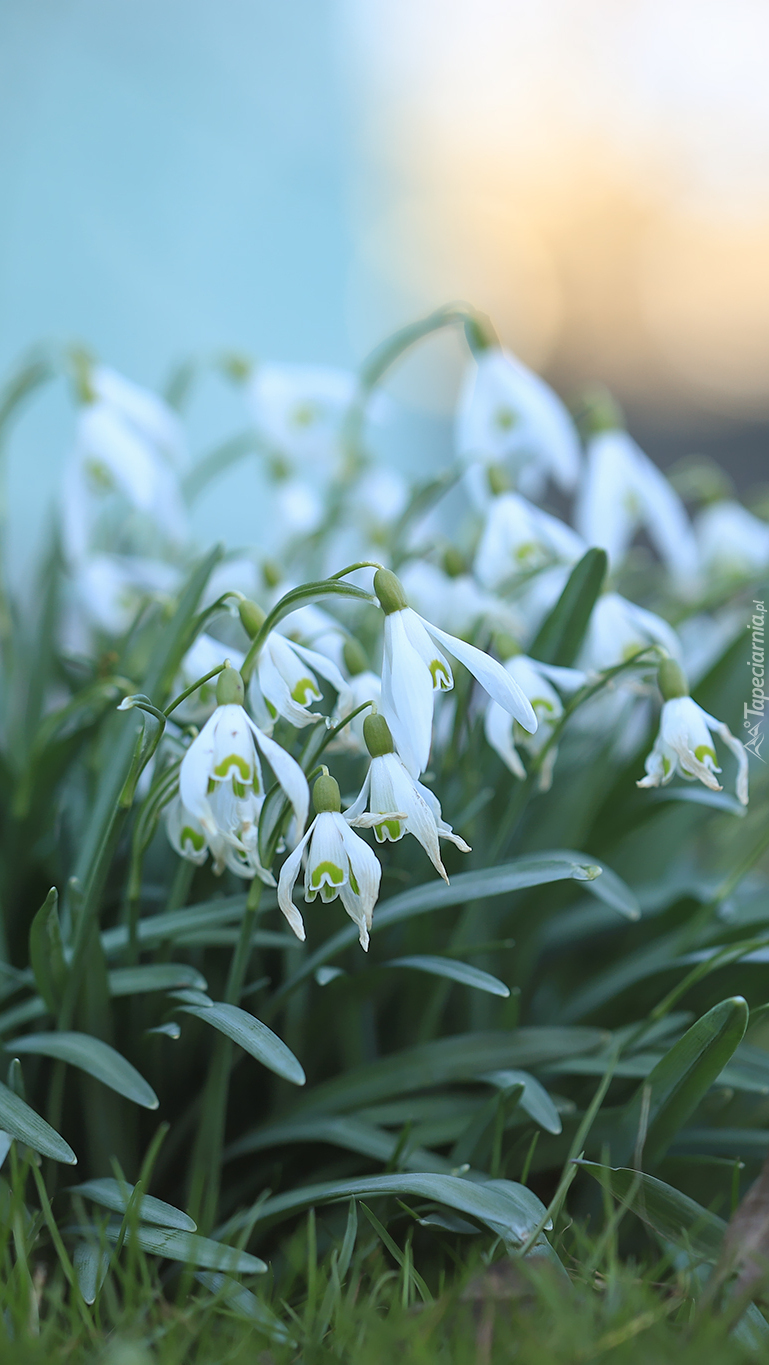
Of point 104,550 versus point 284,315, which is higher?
point 284,315

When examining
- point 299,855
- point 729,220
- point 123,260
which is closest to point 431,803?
point 299,855

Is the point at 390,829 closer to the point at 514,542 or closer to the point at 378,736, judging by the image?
the point at 378,736

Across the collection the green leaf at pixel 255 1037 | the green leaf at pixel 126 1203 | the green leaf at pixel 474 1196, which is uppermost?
the green leaf at pixel 255 1037

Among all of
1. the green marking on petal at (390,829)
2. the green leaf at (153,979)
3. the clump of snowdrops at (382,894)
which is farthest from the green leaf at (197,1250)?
the green marking on petal at (390,829)

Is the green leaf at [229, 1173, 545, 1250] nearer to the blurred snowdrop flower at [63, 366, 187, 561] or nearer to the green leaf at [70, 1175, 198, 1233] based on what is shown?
the green leaf at [70, 1175, 198, 1233]

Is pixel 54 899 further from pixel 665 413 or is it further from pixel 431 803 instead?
pixel 665 413

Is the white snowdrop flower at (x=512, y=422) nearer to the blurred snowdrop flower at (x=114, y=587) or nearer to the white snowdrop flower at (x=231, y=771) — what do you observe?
the blurred snowdrop flower at (x=114, y=587)

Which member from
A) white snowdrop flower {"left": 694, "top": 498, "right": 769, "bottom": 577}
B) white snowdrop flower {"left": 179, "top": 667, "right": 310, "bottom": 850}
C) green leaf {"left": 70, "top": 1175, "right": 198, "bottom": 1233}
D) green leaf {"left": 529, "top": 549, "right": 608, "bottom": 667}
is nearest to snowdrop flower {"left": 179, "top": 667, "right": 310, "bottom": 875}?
white snowdrop flower {"left": 179, "top": 667, "right": 310, "bottom": 850}
